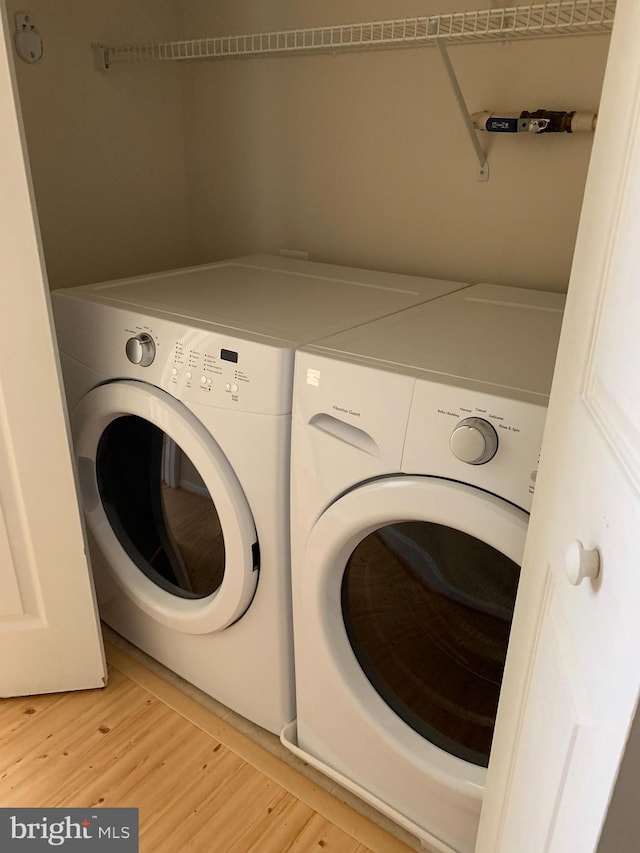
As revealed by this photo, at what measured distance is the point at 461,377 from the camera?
3.20 ft

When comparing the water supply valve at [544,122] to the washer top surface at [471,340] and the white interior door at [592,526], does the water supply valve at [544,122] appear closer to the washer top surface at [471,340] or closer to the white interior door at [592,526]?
the washer top surface at [471,340]

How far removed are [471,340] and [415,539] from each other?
14.0 inches

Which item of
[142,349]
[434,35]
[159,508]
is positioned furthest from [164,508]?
[434,35]

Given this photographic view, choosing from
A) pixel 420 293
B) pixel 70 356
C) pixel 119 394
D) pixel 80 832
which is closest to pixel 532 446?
pixel 420 293

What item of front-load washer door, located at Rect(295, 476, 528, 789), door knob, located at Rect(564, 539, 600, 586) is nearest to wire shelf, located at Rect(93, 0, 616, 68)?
front-load washer door, located at Rect(295, 476, 528, 789)

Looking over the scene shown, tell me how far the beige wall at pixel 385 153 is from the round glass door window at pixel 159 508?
77 centimetres

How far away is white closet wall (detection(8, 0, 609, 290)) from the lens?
1484 mm

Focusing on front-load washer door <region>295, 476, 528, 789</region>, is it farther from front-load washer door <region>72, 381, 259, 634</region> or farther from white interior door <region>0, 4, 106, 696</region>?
white interior door <region>0, 4, 106, 696</region>

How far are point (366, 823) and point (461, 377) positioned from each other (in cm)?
94

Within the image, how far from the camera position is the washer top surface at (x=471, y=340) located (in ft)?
3.27

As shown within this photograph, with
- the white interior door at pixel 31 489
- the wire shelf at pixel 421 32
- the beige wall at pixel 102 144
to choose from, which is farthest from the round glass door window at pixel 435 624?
the beige wall at pixel 102 144

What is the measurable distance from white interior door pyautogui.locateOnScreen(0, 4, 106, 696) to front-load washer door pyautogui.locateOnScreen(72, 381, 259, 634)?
103mm

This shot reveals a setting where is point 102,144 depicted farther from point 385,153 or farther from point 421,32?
point 421,32

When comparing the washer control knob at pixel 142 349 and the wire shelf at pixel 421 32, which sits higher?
the wire shelf at pixel 421 32
